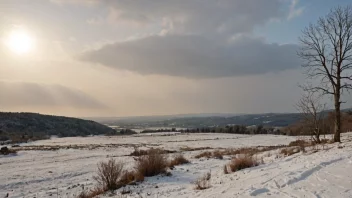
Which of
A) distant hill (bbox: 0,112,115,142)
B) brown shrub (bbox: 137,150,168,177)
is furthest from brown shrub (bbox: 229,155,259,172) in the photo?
distant hill (bbox: 0,112,115,142)

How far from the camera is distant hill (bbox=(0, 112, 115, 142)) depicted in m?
96.4

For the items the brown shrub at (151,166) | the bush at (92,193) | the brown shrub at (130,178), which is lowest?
the bush at (92,193)

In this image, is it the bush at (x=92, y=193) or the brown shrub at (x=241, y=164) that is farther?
the brown shrub at (x=241, y=164)

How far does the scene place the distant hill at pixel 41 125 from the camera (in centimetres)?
9639

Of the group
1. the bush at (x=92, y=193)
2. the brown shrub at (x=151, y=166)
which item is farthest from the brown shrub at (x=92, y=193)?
the brown shrub at (x=151, y=166)

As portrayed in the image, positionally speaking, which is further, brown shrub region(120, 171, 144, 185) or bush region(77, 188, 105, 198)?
brown shrub region(120, 171, 144, 185)

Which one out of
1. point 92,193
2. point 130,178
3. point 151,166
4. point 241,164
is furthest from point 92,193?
point 241,164

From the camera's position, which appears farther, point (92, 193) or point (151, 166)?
point (151, 166)

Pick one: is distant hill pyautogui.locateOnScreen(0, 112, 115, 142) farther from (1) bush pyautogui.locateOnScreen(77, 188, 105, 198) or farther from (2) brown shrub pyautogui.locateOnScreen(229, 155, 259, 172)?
(2) brown shrub pyautogui.locateOnScreen(229, 155, 259, 172)

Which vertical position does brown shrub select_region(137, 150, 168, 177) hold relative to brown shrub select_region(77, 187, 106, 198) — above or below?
above

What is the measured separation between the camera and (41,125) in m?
109

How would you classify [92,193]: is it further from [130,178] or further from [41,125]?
[41,125]

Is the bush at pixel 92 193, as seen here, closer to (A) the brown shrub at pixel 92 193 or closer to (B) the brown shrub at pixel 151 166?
(A) the brown shrub at pixel 92 193

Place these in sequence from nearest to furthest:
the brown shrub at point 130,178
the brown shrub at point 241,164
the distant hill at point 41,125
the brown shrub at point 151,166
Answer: the brown shrub at point 130,178 < the brown shrub at point 241,164 < the brown shrub at point 151,166 < the distant hill at point 41,125
